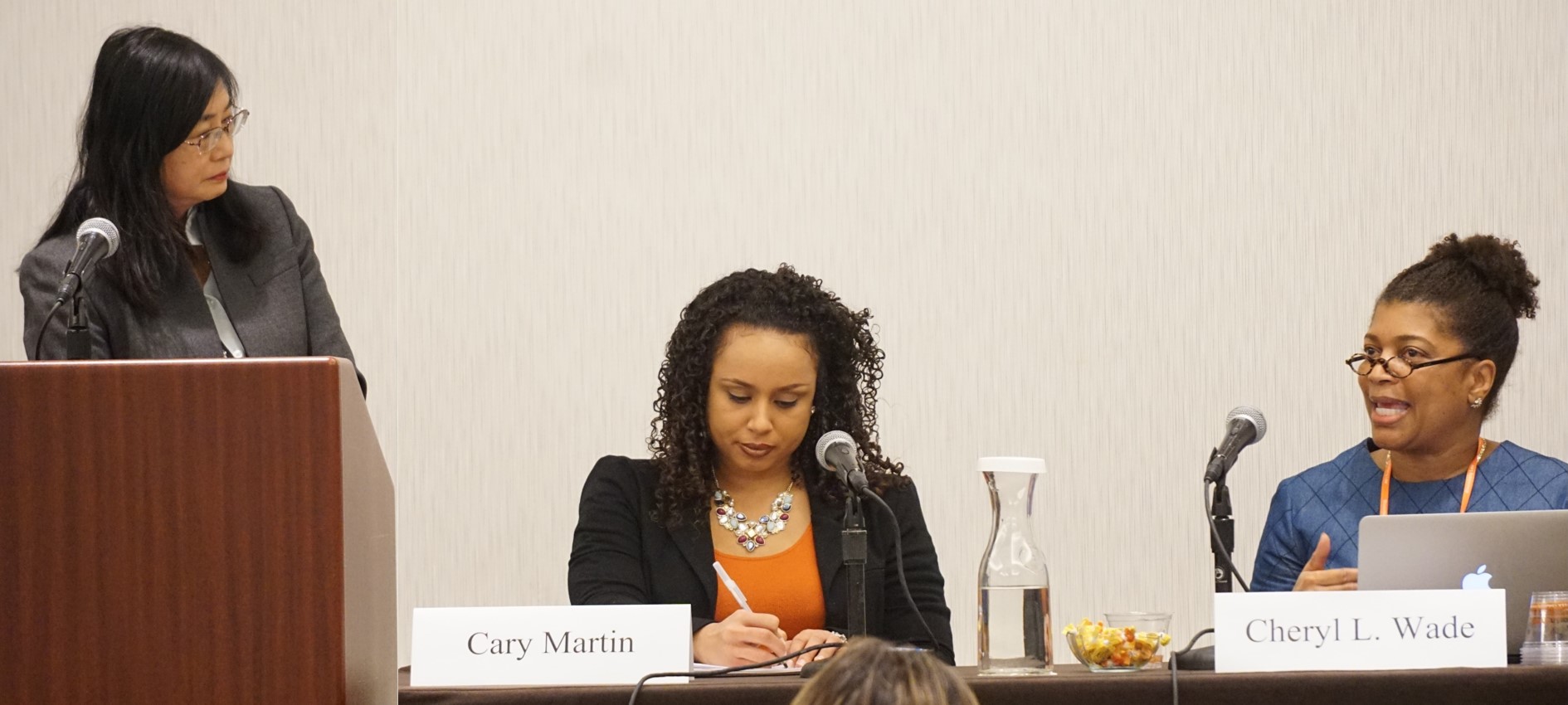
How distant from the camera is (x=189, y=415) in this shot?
4.10 ft

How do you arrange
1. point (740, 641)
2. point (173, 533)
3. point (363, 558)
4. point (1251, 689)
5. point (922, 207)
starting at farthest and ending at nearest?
point (922, 207) → point (740, 641) → point (1251, 689) → point (363, 558) → point (173, 533)

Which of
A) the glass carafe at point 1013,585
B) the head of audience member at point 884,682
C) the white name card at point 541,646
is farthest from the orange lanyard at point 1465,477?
the head of audience member at point 884,682

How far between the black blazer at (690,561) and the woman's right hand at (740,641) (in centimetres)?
19

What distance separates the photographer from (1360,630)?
164 cm

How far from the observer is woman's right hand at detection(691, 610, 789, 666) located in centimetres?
196

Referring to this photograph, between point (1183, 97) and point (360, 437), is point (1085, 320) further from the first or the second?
point (360, 437)

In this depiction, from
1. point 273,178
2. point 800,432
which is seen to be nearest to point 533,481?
point 273,178

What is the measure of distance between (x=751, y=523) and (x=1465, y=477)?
3.65ft

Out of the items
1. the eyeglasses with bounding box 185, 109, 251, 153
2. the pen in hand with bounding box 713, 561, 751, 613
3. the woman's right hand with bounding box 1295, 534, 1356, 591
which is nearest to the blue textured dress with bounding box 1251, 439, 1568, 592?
the woman's right hand with bounding box 1295, 534, 1356, 591

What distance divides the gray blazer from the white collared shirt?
10mm

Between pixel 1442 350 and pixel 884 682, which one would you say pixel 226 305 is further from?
pixel 1442 350

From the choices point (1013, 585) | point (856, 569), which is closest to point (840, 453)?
point (856, 569)

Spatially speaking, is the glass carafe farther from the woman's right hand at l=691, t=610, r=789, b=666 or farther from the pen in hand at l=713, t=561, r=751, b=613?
the pen in hand at l=713, t=561, r=751, b=613

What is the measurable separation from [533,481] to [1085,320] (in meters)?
1.25
